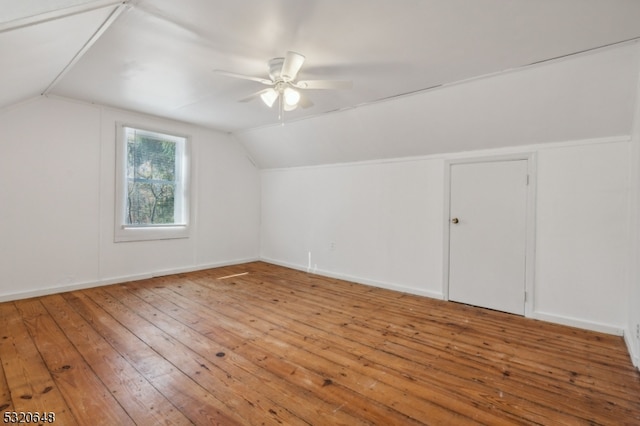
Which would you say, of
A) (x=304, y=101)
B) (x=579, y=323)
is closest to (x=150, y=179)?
(x=304, y=101)

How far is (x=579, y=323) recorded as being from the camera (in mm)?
2979

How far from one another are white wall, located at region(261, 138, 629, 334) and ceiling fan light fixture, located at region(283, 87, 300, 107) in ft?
6.68

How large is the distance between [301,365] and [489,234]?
269 centimetres

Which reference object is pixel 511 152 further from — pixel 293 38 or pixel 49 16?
pixel 49 16

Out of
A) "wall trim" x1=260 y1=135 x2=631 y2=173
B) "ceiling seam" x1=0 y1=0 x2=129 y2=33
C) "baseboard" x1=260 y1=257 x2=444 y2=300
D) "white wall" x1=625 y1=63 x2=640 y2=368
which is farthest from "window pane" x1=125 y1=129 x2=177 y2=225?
"white wall" x1=625 y1=63 x2=640 y2=368

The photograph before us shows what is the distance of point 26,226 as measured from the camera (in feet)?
11.8

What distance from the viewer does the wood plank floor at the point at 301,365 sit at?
5.59ft

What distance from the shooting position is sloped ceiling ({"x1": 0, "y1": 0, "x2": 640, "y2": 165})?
1.83 meters

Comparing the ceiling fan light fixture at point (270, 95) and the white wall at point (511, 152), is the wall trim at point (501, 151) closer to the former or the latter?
the white wall at point (511, 152)

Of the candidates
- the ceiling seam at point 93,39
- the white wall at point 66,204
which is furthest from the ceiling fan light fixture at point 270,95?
the white wall at point 66,204

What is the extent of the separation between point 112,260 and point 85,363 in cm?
252

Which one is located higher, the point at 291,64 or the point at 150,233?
the point at 291,64

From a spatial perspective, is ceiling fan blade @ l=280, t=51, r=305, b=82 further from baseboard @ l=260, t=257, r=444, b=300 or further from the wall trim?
baseboard @ l=260, t=257, r=444, b=300

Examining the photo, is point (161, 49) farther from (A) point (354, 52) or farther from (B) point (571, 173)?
(B) point (571, 173)
